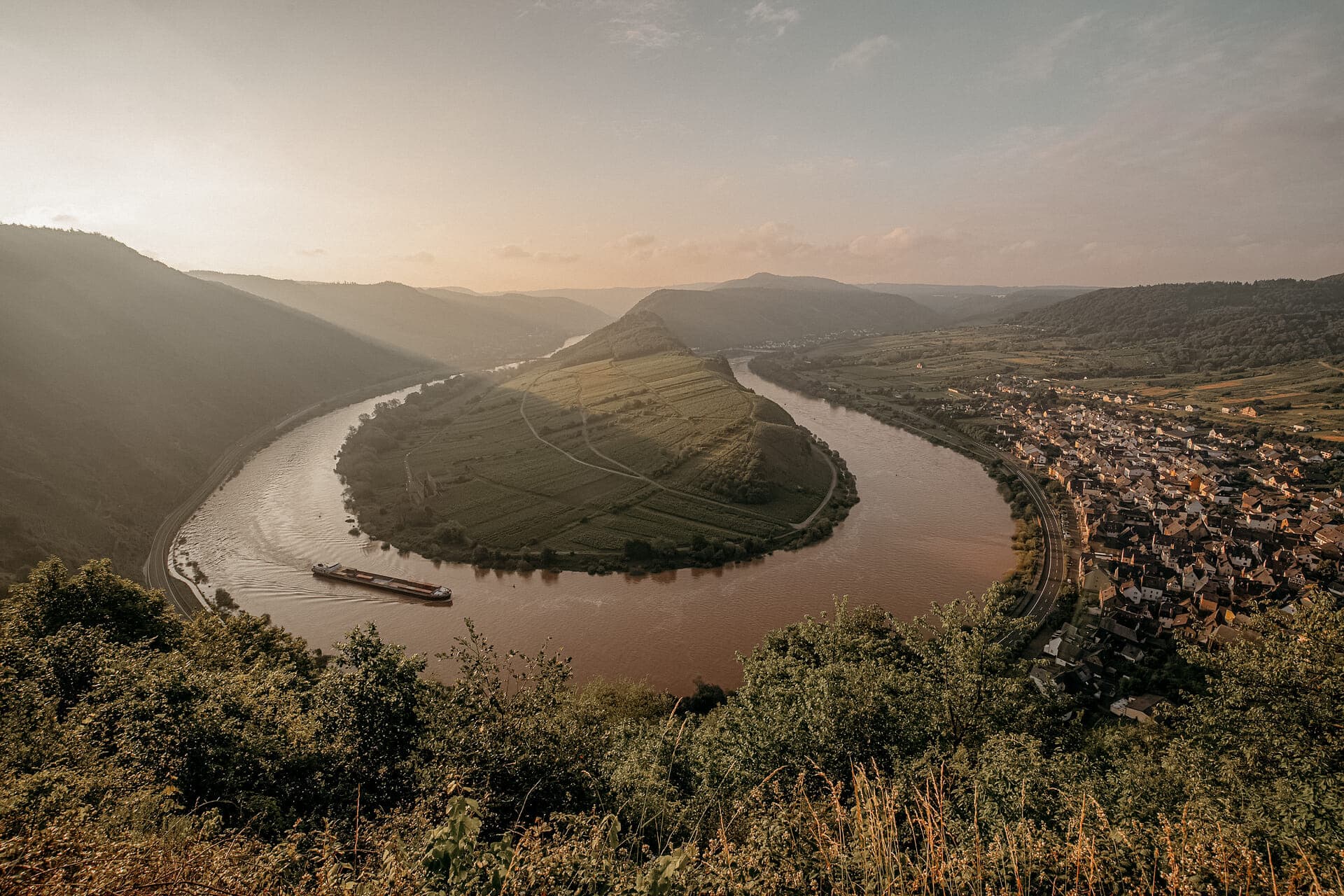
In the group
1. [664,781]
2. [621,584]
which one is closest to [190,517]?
[621,584]

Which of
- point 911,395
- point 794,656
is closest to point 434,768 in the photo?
point 794,656

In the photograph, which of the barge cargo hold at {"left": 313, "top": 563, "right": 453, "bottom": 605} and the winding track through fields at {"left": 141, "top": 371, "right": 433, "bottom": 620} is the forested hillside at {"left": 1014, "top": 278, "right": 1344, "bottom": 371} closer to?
the barge cargo hold at {"left": 313, "top": 563, "right": 453, "bottom": 605}

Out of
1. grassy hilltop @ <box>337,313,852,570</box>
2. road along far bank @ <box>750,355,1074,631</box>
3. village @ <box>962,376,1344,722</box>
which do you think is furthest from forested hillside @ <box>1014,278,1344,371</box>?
grassy hilltop @ <box>337,313,852,570</box>

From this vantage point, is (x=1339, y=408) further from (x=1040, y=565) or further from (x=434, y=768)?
(x=434, y=768)

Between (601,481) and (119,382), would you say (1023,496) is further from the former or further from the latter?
(119,382)

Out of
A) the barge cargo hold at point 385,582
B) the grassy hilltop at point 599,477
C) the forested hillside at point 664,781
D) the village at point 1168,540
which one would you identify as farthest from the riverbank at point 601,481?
the forested hillside at point 664,781

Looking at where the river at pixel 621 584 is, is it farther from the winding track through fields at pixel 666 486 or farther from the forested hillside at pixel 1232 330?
the forested hillside at pixel 1232 330
